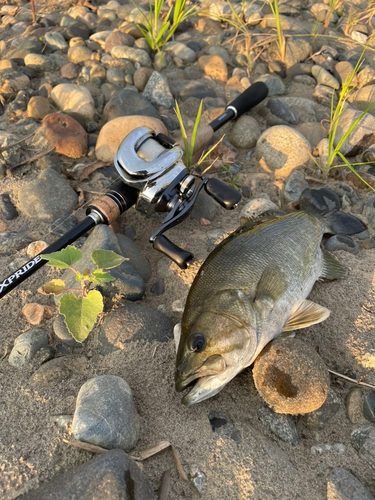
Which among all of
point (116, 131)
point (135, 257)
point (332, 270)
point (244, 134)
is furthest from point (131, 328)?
point (244, 134)

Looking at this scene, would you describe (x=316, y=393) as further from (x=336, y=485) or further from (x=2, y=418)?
(x=2, y=418)

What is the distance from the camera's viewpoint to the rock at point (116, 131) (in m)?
4.71

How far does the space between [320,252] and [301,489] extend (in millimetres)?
1861

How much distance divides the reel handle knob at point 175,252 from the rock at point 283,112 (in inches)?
118

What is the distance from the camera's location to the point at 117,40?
6.30 m

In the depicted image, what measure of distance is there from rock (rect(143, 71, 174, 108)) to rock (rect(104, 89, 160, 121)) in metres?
0.29

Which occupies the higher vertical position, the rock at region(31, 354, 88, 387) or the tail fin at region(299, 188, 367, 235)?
the rock at region(31, 354, 88, 387)

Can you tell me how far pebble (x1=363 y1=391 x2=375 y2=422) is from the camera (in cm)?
271

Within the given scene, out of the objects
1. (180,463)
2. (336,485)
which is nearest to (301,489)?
(336,485)

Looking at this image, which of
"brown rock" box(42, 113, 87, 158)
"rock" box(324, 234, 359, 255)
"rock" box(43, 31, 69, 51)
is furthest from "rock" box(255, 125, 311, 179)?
"rock" box(43, 31, 69, 51)

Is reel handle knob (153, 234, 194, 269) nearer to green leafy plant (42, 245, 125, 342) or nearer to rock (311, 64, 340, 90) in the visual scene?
green leafy plant (42, 245, 125, 342)

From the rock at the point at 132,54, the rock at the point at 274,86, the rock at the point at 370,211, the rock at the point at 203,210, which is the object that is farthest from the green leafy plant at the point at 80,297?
the rock at the point at 132,54

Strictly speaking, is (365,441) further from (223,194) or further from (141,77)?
(141,77)

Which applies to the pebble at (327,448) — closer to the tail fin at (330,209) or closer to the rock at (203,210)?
the tail fin at (330,209)
